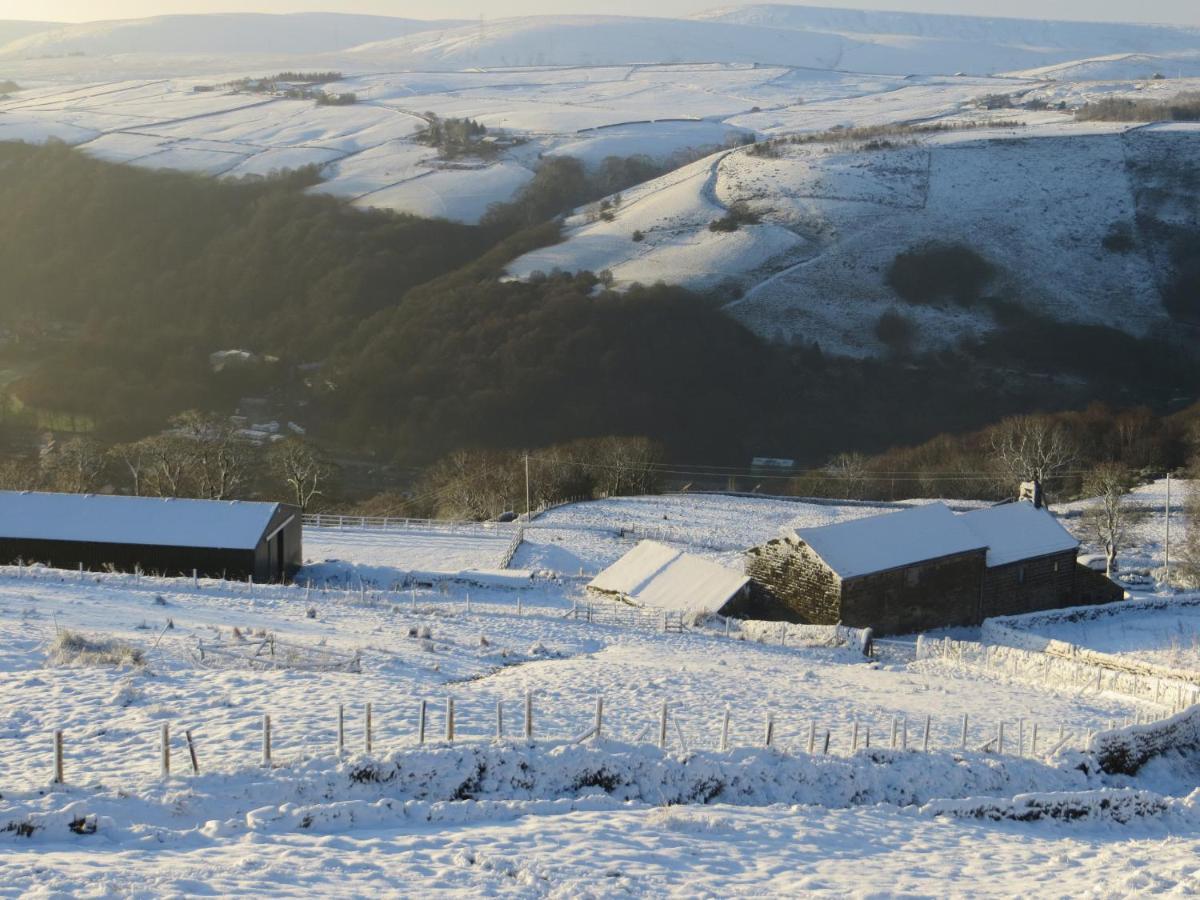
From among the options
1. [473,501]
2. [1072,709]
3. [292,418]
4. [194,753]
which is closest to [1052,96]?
[292,418]

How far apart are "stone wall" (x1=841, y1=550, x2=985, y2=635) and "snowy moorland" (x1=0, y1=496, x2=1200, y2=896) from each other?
24.2ft

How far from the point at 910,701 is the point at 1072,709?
3568 mm

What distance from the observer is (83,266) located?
14988 cm

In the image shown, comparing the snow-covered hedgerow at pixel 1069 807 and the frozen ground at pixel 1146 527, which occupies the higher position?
the snow-covered hedgerow at pixel 1069 807

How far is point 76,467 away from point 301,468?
1236 centimetres

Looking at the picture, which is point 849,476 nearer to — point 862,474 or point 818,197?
point 862,474

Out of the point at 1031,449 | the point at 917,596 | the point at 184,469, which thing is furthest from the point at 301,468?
the point at 1031,449

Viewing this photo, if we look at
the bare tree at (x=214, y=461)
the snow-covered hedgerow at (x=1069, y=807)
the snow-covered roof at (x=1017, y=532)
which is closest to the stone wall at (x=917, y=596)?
the snow-covered roof at (x=1017, y=532)

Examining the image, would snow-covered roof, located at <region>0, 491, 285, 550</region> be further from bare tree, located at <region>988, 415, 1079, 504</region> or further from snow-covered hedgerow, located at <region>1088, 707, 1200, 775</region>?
bare tree, located at <region>988, 415, 1079, 504</region>

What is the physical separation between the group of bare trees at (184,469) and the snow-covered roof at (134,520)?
16795 mm

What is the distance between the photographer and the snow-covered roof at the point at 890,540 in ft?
124

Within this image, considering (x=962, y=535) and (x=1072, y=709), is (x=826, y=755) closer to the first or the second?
(x=1072, y=709)

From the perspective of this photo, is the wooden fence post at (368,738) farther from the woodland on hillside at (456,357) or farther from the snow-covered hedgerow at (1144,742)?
the woodland on hillside at (456,357)

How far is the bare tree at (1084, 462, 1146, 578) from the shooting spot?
176ft
